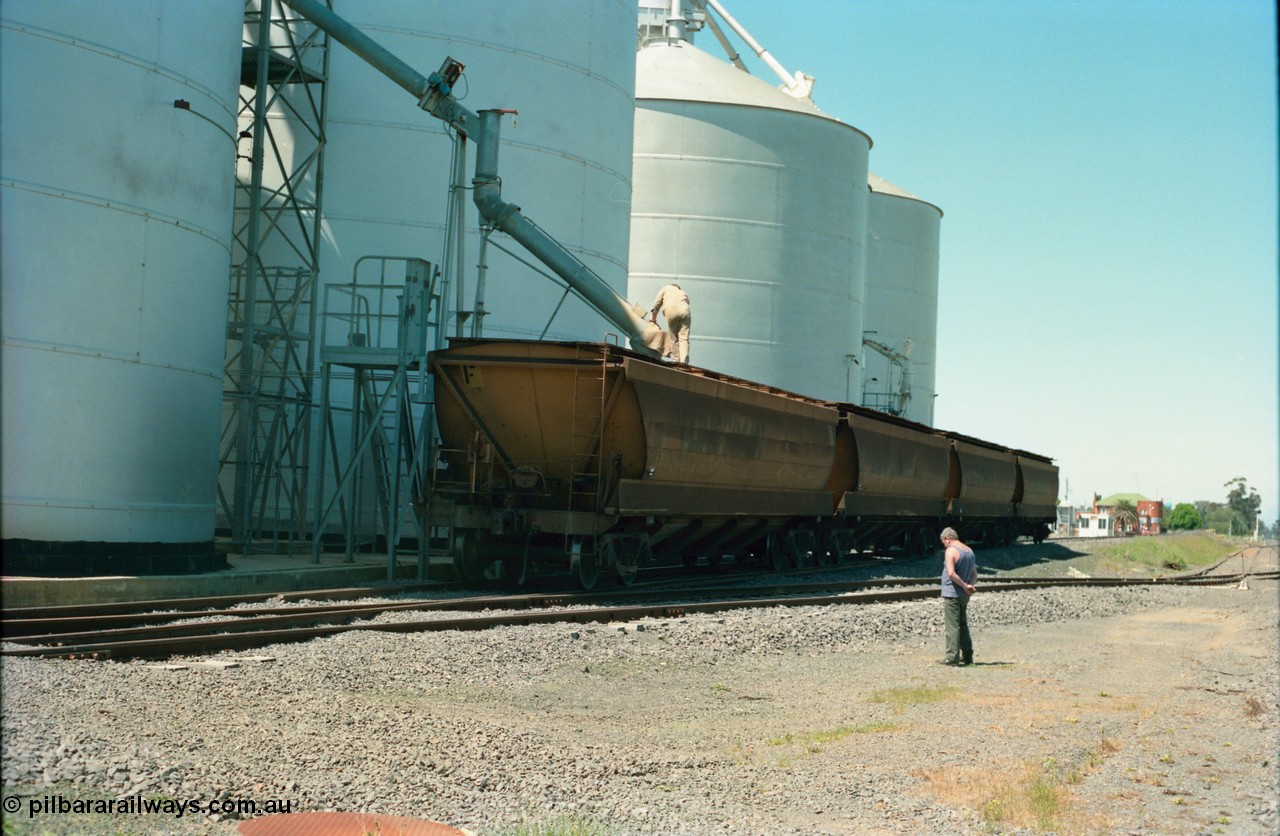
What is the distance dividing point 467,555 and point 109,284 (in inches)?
248

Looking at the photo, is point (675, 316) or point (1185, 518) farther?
point (1185, 518)

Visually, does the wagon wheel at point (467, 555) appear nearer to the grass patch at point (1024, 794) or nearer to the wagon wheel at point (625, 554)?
the wagon wheel at point (625, 554)

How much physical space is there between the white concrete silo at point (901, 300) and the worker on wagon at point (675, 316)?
28738 mm

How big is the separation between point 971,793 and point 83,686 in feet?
20.3

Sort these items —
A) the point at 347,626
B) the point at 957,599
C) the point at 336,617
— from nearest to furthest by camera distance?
1. the point at 347,626
2. the point at 336,617
3. the point at 957,599

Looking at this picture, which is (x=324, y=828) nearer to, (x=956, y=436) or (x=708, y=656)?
(x=708, y=656)

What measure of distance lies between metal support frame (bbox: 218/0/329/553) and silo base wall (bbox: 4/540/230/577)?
4067mm

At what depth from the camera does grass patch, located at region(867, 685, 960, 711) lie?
11367 mm

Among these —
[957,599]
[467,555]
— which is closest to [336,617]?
[467,555]

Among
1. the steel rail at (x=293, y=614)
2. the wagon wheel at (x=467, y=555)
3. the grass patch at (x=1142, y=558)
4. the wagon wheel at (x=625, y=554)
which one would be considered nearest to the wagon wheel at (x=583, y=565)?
the wagon wheel at (x=625, y=554)

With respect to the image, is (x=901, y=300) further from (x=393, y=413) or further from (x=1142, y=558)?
(x=393, y=413)

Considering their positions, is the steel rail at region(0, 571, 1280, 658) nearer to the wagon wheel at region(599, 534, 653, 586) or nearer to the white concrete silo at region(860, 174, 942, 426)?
the wagon wheel at region(599, 534, 653, 586)

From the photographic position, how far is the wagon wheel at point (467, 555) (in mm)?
18438

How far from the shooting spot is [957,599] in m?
14.1
